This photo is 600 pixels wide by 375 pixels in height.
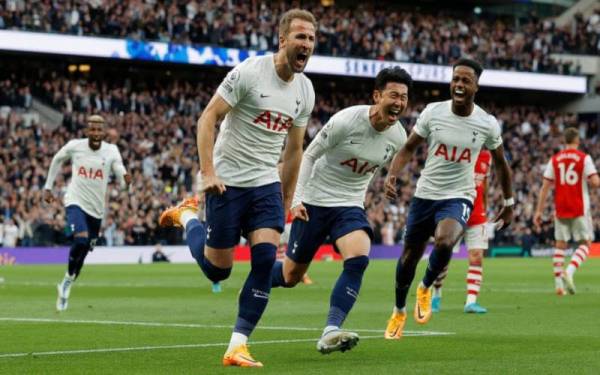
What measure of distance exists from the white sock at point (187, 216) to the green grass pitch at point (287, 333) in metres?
1.13

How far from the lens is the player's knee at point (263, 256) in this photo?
9781mm

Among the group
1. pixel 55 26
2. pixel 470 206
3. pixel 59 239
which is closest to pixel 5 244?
pixel 59 239

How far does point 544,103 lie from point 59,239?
113 ft

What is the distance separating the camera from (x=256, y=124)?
994 cm

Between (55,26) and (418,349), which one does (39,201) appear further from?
(418,349)

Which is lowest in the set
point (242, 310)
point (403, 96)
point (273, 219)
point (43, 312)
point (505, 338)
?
point (43, 312)

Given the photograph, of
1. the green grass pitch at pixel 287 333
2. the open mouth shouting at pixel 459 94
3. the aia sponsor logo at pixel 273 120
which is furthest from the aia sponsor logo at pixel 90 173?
the aia sponsor logo at pixel 273 120

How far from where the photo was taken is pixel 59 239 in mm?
39281

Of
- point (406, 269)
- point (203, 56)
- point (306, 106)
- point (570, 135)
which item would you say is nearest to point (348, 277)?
point (306, 106)

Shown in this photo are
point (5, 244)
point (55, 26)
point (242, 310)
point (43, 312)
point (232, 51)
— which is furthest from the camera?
point (232, 51)

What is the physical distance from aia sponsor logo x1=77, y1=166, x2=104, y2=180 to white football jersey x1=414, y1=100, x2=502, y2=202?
663 centimetres

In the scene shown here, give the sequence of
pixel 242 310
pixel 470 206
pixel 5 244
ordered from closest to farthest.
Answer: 1. pixel 242 310
2. pixel 470 206
3. pixel 5 244

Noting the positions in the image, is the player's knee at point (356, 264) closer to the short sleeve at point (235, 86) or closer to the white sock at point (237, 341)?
the white sock at point (237, 341)

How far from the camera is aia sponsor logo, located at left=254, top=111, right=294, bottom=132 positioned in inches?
391
